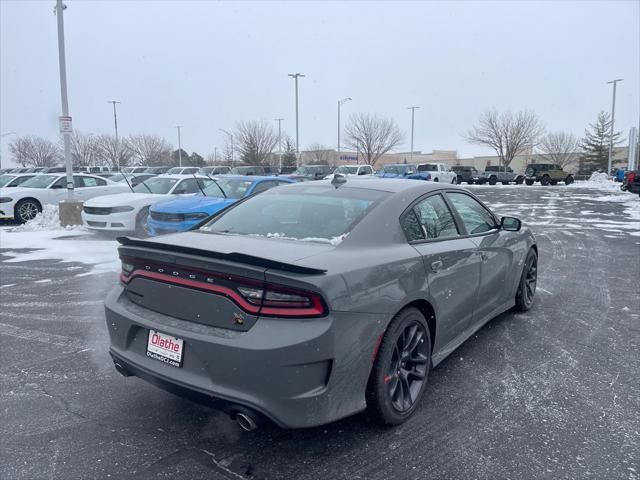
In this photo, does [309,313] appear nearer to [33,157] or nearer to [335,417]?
[335,417]

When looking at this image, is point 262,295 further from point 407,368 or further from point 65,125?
point 65,125

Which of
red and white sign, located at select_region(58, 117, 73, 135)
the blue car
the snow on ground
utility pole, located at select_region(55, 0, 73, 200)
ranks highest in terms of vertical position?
utility pole, located at select_region(55, 0, 73, 200)

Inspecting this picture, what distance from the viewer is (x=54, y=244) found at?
10.2 metres

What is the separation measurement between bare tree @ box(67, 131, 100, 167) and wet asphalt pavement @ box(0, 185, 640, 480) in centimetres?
5536

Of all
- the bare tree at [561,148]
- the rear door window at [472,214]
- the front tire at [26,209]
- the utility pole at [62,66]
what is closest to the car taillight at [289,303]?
the rear door window at [472,214]

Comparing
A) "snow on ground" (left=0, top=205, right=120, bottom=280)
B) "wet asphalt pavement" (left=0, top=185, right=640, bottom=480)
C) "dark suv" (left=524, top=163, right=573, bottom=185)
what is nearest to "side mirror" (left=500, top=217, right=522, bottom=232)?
"wet asphalt pavement" (left=0, top=185, right=640, bottom=480)

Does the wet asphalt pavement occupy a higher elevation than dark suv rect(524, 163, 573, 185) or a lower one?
lower

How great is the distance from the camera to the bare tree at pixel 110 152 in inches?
2178

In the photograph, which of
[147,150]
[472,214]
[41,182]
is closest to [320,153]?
[147,150]

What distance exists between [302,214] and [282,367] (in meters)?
1.39

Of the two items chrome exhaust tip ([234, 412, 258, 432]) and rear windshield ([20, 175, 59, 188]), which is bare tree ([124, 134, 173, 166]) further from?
chrome exhaust tip ([234, 412, 258, 432])

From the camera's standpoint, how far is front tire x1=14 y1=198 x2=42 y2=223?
13656 millimetres

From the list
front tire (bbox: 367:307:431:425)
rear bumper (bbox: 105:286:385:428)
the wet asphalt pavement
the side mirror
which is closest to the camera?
rear bumper (bbox: 105:286:385:428)

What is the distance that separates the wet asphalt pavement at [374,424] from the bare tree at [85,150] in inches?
2180
